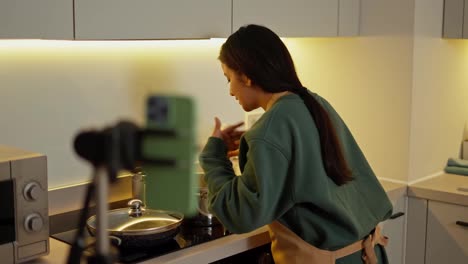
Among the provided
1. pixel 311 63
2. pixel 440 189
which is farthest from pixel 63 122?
pixel 440 189

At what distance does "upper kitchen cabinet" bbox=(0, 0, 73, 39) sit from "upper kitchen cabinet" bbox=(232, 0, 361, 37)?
572mm

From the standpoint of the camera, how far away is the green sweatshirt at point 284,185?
53.2 inches

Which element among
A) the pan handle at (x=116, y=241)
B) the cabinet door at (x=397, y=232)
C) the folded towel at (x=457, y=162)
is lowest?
the cabinet door at (x=397, y=232)

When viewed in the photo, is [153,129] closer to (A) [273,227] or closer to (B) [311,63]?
(A) [273,227]

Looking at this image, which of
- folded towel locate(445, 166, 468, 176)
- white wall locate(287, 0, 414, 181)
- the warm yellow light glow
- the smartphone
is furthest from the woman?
folded towel locate(445, 166, 468, 176)

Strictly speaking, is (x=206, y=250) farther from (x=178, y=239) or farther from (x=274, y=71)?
(x=274, y=71)

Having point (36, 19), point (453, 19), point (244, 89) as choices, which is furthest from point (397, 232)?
point (36, 19)

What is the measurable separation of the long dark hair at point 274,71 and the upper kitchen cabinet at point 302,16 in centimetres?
35

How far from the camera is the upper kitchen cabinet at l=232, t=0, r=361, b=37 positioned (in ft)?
6.01

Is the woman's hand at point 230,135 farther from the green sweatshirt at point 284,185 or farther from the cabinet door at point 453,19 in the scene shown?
the cabinet door at point 453,19

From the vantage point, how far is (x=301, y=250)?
4.91 feet

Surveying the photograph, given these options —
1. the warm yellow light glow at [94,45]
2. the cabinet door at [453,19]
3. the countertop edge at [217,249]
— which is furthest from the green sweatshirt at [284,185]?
the cabinet door at [453,19]

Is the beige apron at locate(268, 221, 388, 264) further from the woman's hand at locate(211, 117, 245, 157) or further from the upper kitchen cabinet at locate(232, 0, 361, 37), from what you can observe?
the upper kitchen cabinet at locate(232, 0, 361, 37)

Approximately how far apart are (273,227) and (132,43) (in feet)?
2.55
